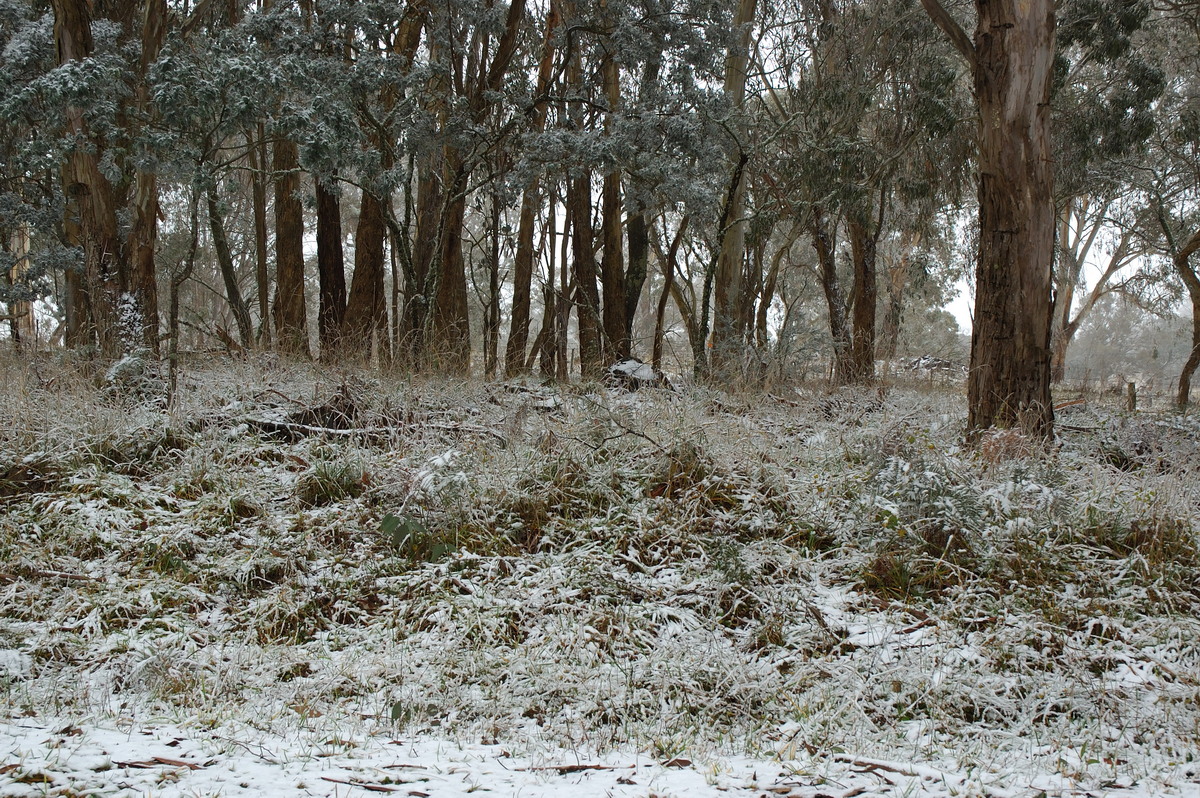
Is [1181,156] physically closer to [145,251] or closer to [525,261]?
[525,261]

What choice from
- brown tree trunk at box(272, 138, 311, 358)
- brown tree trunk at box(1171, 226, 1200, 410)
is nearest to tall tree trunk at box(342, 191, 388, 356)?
brown tree trunk at box(272, 138, 311, 358)

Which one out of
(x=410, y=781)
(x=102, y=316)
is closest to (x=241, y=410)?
(x=102, y=316)

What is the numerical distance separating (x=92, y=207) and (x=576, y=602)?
6.30 m

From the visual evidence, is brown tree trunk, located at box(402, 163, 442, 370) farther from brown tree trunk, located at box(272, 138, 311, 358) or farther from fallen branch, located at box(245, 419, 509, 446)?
fallen branch, located at box(245, 419, 509, 446)

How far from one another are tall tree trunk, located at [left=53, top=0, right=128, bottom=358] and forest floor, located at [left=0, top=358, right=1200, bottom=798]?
136 cm

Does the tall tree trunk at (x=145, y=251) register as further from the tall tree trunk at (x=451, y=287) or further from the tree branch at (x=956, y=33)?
the tree branch at (x=956, y=33)

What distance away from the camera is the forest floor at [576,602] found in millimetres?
2525

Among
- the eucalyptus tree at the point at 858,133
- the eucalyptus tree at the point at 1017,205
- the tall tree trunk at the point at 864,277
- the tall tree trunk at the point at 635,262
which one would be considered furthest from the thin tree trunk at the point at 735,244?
the eucalyptus tree at the point at 1017,205

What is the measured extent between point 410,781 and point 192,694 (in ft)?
3.98

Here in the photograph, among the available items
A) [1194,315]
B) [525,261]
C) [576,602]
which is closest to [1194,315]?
[1194,315]

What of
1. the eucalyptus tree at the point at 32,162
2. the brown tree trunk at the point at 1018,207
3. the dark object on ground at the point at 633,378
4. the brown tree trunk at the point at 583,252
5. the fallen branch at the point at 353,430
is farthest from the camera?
the brown tree trunk at the point at 583,252

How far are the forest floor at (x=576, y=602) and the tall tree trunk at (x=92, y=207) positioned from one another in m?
1.36

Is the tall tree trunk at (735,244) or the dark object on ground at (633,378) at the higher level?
the tall tree trunk at (735,244)

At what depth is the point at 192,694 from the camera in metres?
3.00
